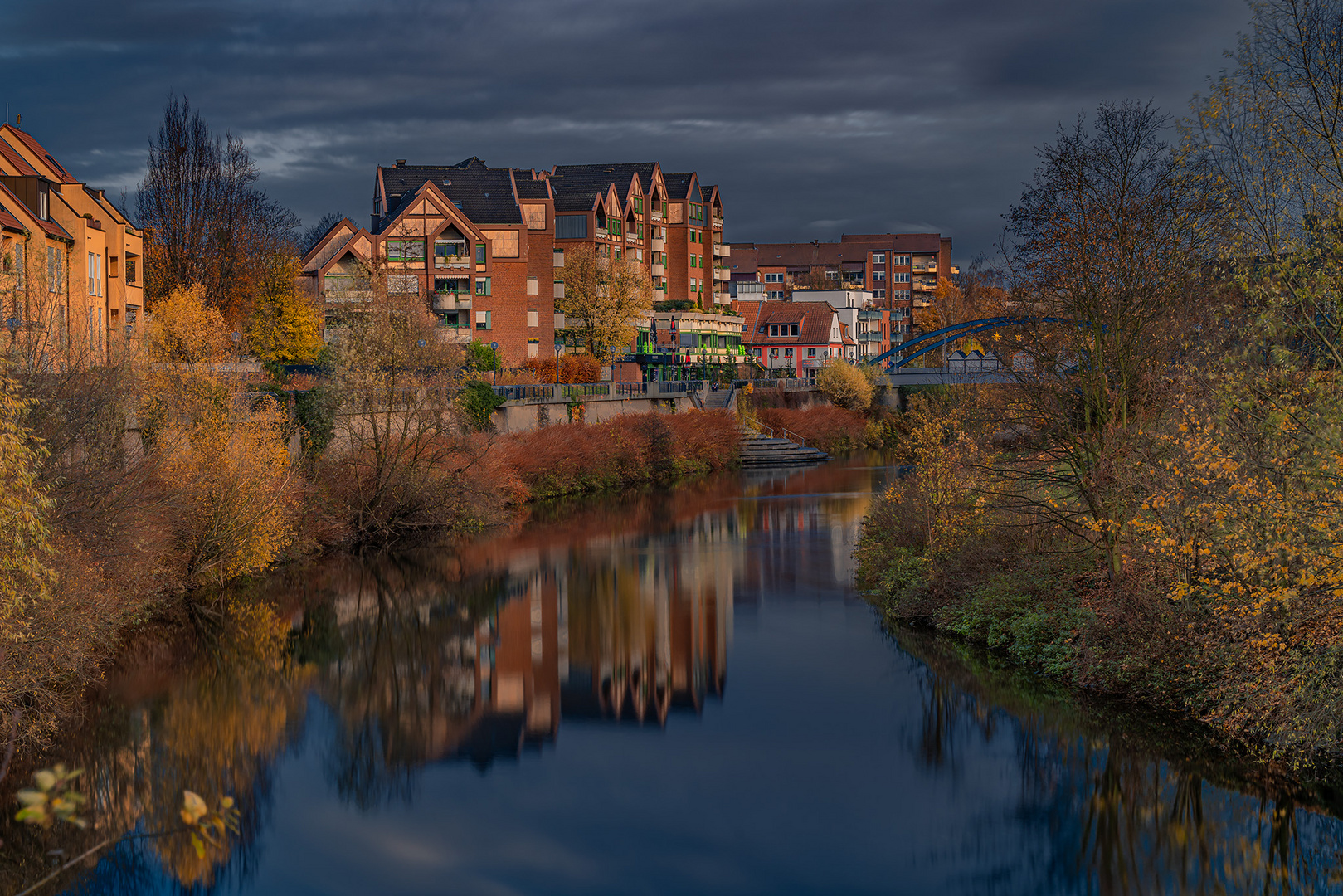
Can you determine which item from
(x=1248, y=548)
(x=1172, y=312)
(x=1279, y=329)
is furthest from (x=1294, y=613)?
(x=1172, y=312)

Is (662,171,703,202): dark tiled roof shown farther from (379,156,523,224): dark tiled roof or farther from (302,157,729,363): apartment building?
(379,156,523,224): dark tiled roof

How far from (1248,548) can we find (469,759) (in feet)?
38.2

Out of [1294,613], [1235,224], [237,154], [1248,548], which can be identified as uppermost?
[237,154]

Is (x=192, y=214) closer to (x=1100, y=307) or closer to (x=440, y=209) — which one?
(x=440, y=209)

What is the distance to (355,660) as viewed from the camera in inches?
983

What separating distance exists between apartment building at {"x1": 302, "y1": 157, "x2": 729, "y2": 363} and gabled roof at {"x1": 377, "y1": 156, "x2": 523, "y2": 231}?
76mm

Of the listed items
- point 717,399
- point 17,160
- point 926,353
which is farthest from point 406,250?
point 926,353

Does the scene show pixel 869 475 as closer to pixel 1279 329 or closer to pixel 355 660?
pixel 355 660

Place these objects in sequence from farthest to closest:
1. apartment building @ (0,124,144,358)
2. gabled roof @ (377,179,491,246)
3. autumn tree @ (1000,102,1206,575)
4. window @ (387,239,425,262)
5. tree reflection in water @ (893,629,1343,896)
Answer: window @ (387,239,425,262), gabled roof @ (377,179,491,246), apartment building @ (0,124,144,358), autumn tree @ (1000,102,1206,575), tree reflection in water @ (893,629,1343,896)

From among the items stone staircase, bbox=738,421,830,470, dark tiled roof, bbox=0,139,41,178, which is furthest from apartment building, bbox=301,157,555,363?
dark tiled roof, bbox=0,139,41,178

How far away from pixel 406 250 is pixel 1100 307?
188 feet

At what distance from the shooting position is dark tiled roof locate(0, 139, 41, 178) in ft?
142

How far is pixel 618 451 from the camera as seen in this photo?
56750 millimetres

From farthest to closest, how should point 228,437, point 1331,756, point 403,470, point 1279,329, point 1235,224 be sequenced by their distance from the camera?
point 403,470 → point 228,437 → point 1331,756 → point 1235,224 → point 1279,329
